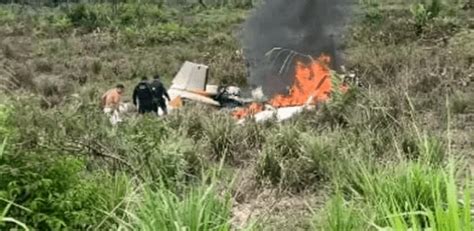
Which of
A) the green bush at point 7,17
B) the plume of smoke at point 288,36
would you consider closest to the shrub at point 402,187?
the plume of smoke at point 288,36

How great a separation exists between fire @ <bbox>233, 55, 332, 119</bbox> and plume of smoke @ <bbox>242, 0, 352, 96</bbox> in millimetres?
823

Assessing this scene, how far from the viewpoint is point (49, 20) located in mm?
37562

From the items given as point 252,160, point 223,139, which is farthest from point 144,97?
point 252,160

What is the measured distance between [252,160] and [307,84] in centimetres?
844

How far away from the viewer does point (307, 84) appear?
17.2 metres

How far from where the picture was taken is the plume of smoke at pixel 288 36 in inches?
765

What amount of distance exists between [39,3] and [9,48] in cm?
2154

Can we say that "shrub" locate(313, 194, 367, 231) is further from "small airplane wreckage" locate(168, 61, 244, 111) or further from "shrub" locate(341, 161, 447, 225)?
"small airplane wreckage" locate(168, 61, 244, 111)

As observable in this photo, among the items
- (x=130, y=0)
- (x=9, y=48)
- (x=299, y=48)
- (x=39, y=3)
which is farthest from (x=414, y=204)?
(x=39, y=3)

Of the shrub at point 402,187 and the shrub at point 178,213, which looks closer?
the shrub at point 178,213

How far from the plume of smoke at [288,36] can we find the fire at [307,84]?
0.82m

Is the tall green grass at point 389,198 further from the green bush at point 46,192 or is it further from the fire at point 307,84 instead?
the fire at point 307,84

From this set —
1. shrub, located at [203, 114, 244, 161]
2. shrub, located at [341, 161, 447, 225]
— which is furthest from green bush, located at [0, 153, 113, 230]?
shrub, located at [203, 114, 244, 161]

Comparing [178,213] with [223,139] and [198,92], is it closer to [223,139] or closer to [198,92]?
[223,139]
